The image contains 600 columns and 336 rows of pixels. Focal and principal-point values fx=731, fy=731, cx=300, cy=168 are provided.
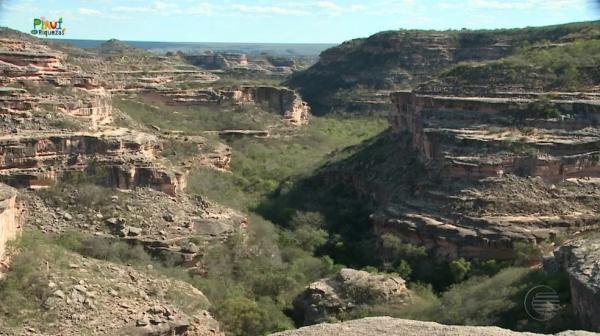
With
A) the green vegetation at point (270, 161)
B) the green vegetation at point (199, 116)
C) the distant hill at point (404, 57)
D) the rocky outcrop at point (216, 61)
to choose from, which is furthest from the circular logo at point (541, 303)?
the rocky outcrop at point (216, 61)

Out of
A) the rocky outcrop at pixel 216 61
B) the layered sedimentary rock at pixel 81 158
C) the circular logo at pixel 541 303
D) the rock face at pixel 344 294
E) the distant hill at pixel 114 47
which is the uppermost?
the distant hill at pixel 114 47

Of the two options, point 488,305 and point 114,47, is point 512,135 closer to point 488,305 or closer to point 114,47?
point 488,305

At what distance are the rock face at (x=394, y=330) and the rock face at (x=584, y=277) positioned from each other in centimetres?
353

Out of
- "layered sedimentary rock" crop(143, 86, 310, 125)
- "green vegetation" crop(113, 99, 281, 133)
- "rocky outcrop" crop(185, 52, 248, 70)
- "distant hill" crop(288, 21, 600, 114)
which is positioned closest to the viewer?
"green vegetation" crop(113, 99, 281, 133)

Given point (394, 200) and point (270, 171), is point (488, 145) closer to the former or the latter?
point (394, 200)

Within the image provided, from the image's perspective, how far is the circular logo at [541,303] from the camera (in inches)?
682

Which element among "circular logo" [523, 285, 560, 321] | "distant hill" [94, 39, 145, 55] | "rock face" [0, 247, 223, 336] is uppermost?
"distant hill" [94, 39, 145, 55]

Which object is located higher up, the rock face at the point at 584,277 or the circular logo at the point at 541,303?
the rock face at the point at 584,277

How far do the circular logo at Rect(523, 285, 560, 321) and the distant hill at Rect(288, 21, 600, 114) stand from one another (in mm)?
48099

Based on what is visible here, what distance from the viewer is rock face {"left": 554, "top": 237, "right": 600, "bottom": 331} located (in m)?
15.4

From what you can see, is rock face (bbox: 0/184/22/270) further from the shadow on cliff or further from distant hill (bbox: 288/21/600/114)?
distant hill (bbox: 288/21/600/114)

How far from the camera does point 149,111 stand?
136 feet

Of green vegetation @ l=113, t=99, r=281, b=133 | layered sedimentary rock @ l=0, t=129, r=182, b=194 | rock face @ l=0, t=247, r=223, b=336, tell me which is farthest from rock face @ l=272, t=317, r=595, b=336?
green vegetation @ l=113, t=99, r=281, b=133

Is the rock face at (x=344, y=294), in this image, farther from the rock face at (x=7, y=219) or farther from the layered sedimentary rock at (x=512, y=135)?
the rock face at (x=7, y=219)
